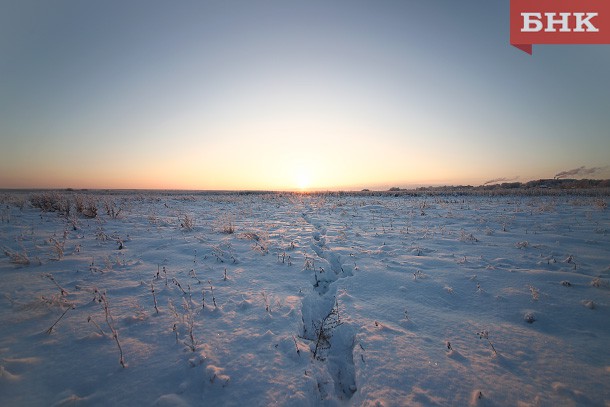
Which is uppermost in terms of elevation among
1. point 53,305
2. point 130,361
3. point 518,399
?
point 53,305

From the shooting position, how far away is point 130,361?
237 cm

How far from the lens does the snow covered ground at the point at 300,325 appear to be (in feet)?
7.10

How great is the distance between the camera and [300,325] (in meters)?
3.20

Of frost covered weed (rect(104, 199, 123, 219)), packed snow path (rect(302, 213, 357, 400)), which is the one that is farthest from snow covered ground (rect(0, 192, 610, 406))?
frost covered weed (rect(104, 199, 123, 219))

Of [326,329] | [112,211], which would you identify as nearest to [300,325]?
[326,329]

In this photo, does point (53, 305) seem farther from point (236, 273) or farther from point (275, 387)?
point (275, 387)

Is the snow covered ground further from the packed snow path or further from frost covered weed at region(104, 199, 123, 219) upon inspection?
frost covered weed at region(104, 199, 123, 219)

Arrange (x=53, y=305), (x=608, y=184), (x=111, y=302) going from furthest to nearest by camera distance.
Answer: (x=608, y=184)
(x=111, y=302)
(x=53, y=305)

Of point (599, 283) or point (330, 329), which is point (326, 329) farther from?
point (599, 283)

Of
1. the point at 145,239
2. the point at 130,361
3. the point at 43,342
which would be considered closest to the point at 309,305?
the point at 130,361

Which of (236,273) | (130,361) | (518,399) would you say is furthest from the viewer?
(236,273)

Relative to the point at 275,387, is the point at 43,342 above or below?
above

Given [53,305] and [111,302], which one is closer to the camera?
[53,305]

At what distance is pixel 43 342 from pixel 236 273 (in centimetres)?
255
